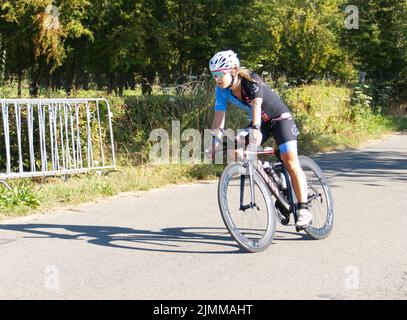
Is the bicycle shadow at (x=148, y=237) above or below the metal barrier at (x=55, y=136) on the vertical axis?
below

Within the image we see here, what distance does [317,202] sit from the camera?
708 cm

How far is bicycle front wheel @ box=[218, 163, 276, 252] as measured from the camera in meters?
6.17

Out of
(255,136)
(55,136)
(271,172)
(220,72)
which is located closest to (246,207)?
(271,172)

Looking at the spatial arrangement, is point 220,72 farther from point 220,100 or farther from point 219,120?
point 219,120

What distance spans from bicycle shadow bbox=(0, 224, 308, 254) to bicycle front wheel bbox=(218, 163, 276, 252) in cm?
21

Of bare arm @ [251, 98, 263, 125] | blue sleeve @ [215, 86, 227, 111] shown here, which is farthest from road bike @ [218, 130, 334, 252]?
blue sleeve @ [215, 86, 227, 111]

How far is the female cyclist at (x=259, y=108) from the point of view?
6203 mm

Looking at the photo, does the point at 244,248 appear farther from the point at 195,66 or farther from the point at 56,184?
the point at 195,66

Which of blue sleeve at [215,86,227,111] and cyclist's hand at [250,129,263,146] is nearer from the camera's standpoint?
cyclist's hand at [250,129,263,146]

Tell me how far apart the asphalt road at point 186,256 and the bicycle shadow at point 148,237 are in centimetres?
1

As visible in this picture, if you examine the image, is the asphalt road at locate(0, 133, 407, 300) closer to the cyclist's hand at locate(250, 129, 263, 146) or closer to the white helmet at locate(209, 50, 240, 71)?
the cyclist's hand at locate(250, 129, 263, 146)

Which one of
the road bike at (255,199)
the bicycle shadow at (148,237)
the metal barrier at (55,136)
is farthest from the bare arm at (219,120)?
A: the metal barrier at (55,136)

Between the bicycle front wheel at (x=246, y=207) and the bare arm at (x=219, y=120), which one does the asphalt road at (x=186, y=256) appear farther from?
the bare arm at (x=219, y=120)
